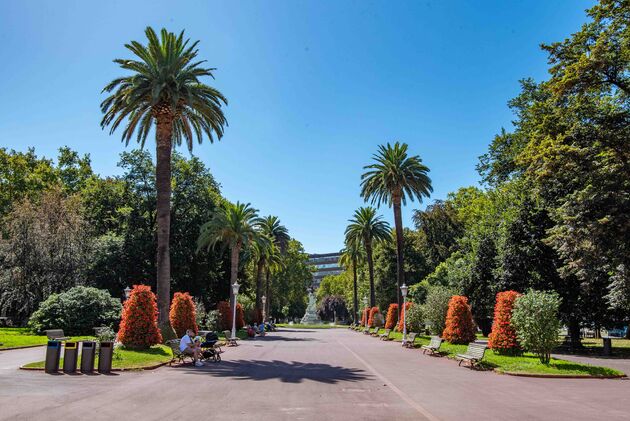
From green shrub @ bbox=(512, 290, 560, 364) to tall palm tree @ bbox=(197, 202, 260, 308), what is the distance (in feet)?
90.3

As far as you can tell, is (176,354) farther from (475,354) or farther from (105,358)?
(475,354)

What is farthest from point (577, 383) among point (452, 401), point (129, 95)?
point (129, 95)

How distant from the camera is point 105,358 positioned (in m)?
14.6

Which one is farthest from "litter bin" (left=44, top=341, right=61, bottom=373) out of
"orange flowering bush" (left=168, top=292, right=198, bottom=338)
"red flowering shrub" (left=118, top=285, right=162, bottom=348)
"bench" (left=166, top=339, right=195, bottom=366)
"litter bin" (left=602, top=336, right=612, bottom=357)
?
"litter bin" (left=602, top=336, right=612, bottom=357)

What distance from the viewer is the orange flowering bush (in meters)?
25.7

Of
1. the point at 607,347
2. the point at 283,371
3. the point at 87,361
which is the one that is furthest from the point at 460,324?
the point at 87,361

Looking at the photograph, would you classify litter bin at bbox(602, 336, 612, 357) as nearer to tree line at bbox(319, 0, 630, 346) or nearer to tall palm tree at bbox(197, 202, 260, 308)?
tree line at bbox(319, 0, 630, 346)

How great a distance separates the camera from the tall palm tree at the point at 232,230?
40.0m

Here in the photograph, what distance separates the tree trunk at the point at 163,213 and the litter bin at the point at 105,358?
28.3 feet

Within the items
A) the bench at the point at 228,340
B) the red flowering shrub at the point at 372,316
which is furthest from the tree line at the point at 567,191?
the bench at the point at 228,340

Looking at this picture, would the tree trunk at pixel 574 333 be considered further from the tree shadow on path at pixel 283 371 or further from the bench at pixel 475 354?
the tree shadow on path at pixel 283 371

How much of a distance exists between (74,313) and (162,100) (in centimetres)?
1493

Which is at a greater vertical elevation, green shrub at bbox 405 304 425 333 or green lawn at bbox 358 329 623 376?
green shrub at bbox 405 304 425 333

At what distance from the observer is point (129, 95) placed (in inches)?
945
